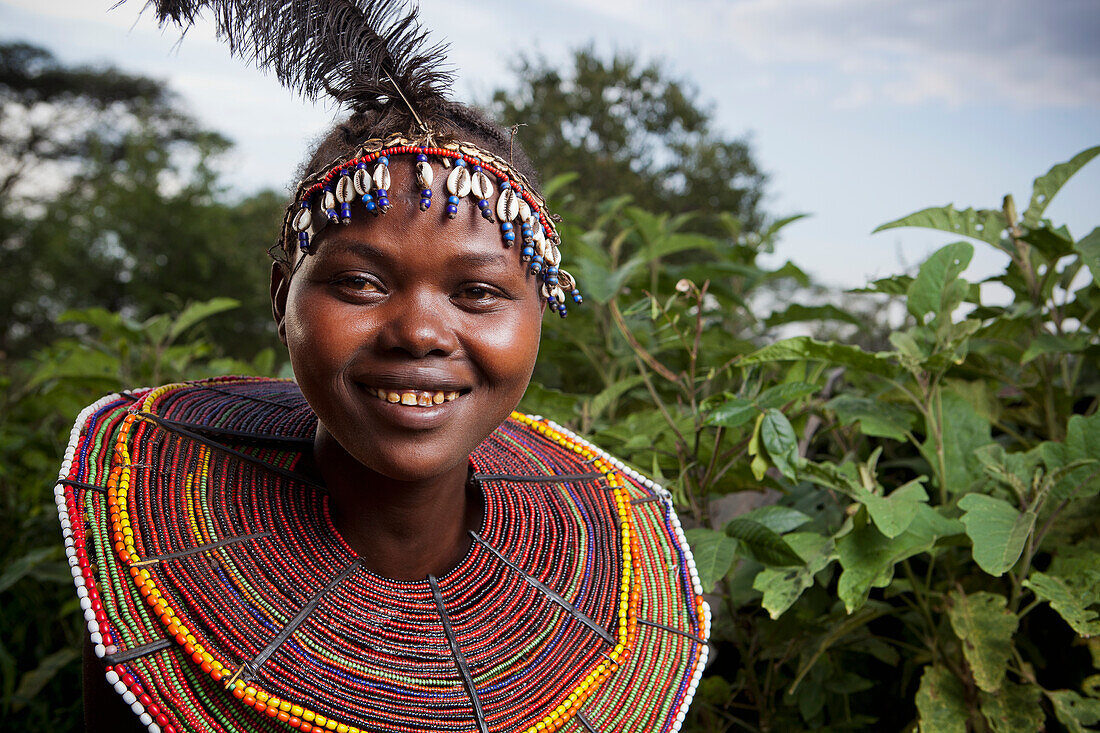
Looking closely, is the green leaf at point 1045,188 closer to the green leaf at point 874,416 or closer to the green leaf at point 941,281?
the green leaf at point 941,281

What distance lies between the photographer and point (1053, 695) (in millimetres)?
1441

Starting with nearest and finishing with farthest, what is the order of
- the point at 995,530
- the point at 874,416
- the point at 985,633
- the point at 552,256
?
the point at 552,256 → the point at 995,530 → the point at 985,633 → the point at 874,416

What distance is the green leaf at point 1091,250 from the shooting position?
5.15 feet

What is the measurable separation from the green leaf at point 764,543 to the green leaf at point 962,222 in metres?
0.68

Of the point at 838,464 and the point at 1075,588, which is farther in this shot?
the point at 838,464

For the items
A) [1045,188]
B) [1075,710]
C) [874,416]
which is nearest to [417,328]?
[874,416]

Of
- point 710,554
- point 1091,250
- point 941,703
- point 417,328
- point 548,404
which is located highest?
point 1091,250

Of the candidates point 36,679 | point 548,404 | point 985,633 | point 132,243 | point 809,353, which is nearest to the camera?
point 985,633

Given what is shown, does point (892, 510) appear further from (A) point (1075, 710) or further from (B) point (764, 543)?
(A) point (1075, 710)

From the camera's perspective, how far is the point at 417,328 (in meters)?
0.99

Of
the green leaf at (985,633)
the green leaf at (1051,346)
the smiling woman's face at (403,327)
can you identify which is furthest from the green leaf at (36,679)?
the green leaf at (1051,346)

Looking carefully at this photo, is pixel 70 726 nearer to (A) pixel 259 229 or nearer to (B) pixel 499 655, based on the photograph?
(B) pixel 499 655

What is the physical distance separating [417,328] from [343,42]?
1.32 feet

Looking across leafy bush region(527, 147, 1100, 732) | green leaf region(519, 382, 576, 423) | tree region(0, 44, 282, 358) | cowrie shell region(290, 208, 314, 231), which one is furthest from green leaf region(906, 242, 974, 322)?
tree region(0, 44, 282, 358)
